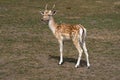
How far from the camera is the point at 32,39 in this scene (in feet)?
63.5

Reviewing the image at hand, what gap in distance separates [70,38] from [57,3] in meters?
22.0

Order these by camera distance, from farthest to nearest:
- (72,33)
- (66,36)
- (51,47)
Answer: (51,47), (66,36), (72,33)

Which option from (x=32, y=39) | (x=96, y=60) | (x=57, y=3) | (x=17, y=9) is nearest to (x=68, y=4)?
(x=57, y=3)

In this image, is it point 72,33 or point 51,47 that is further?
point 51,47

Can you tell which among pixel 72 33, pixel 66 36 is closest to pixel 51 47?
pixel 66 36

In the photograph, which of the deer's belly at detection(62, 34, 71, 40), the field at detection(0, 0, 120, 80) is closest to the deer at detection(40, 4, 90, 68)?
the deer's belly at detection(62, 34, 71, 40)

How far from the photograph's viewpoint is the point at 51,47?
698 inches

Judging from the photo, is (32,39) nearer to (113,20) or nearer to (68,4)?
(113,20)

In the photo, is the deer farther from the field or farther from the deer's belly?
the field

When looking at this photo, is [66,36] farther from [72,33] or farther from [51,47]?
[51,47]

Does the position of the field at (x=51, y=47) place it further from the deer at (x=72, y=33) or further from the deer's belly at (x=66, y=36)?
the deer's belly at (x=66, y=36)

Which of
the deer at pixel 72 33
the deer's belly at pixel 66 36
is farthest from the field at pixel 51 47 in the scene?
the deer's belly at pixel 66 36

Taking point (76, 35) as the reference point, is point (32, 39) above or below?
below

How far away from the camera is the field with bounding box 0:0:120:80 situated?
13469 mm
